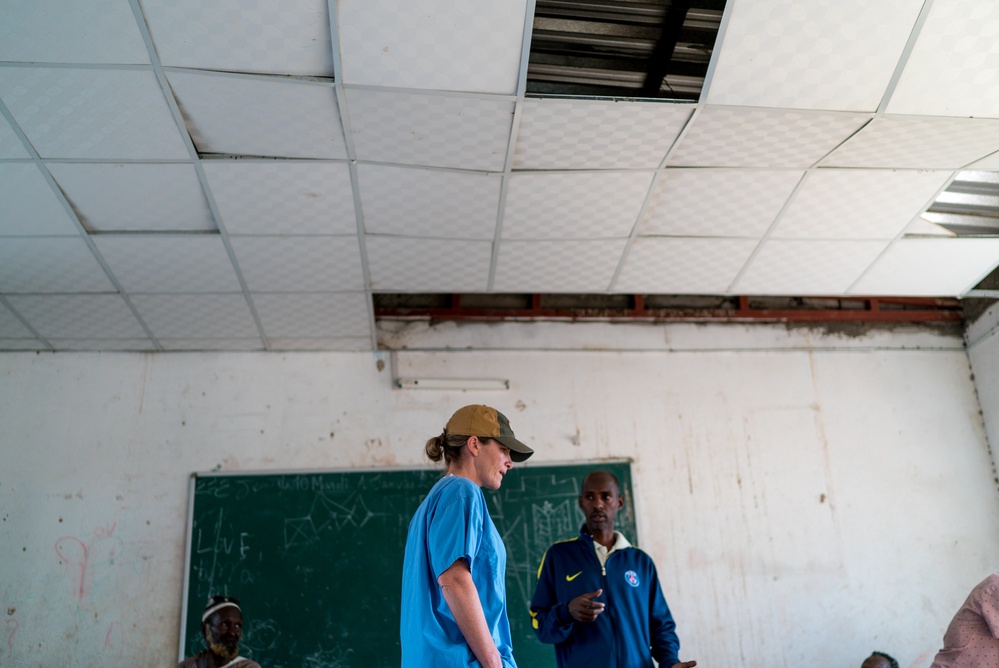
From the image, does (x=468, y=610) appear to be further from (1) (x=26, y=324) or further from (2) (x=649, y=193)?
(1) (x=26, y=324)

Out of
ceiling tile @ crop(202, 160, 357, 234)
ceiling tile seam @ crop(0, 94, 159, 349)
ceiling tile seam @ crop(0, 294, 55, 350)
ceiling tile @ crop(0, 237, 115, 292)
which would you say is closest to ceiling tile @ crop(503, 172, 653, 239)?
ceiling tile @ crop(202, 160, 357, 234)

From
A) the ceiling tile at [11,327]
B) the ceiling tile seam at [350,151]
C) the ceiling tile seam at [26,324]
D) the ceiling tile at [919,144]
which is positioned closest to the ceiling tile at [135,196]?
the ceiling tile seam at [350,151]

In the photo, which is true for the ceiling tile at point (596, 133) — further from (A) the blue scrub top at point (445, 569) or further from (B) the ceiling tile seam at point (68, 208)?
(B) the ceiling tile seam at point (68, 208)

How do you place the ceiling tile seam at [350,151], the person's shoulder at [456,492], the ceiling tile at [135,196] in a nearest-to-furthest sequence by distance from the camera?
the person's shoulder at [456,492] < the ceiling tile seam at [350,151] < the ceiling tile at [135,196]

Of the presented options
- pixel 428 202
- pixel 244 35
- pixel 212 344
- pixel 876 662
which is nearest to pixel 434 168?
pixel 428 202

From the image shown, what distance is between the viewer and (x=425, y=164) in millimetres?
3156

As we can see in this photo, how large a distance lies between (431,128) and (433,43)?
402mm

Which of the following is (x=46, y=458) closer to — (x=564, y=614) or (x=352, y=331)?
(x=352, y=331)

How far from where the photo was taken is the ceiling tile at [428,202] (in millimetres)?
3240

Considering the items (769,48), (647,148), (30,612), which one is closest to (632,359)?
(647,148)

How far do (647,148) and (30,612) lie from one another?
372 centimetres

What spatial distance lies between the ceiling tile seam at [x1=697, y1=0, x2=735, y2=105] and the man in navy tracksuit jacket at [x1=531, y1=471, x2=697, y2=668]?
5.12 ft

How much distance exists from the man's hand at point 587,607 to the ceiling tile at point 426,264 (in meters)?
1.70

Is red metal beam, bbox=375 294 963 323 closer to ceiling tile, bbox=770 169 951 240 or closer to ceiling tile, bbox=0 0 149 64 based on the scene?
ceiling tile, bbox=770 169 951 240
